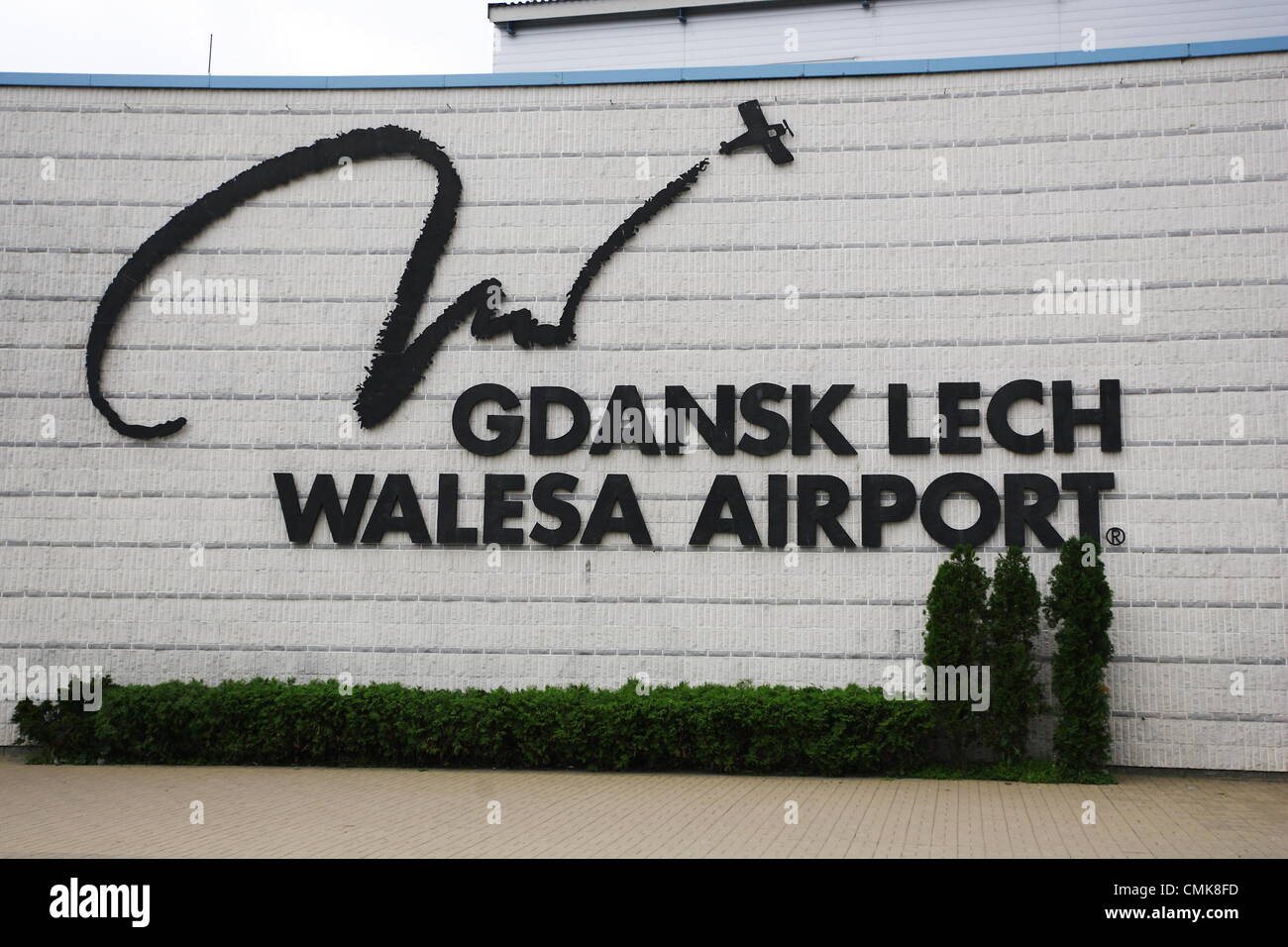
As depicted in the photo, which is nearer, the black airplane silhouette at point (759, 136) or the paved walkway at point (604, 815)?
the paved walkway at point (604, 815)

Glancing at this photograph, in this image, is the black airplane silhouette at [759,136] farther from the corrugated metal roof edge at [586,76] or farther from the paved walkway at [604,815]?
the paved walkway at [604,815]

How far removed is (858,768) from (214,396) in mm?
7535

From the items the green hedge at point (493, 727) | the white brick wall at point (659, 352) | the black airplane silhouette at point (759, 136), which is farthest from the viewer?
the black airplane silhouette at point (759, 136)

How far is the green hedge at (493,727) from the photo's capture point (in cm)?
1034

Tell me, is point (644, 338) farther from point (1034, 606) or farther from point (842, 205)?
point (1034, 606)

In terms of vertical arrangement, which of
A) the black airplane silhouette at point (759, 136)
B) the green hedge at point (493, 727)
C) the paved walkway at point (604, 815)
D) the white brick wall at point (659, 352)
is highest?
the black airplane silhouette at point (759, 136)

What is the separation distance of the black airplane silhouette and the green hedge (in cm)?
552
